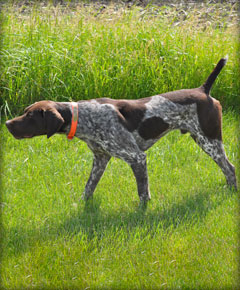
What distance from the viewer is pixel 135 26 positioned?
820cm

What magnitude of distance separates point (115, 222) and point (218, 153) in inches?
59.1

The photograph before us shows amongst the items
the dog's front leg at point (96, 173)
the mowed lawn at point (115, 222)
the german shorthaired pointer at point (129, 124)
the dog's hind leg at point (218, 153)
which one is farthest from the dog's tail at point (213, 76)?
the dog's front leg at point (96, 173)

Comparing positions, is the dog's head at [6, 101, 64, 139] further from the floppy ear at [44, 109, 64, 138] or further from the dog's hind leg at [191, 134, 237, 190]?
the dog's hind leg at [191, 134, 237, 190]

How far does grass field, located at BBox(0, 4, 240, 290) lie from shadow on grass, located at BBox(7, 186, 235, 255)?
1 cm

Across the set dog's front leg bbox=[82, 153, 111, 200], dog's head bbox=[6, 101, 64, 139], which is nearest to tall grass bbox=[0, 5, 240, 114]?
dog's front leg bbox=[82, 153, 111, 200]

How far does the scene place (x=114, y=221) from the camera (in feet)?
15.8

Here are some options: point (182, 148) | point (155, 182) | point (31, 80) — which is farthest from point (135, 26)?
point (155, 182)

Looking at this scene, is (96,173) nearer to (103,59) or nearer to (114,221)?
(114,221)

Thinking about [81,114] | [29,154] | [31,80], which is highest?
[81,114]

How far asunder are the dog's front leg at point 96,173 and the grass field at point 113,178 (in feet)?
0.34

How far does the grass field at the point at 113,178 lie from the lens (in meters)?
4.13

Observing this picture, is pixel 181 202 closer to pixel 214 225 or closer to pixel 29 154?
pixel 214 225

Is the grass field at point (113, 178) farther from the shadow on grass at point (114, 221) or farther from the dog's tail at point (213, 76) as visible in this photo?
the dog's tail at point (213, 76)

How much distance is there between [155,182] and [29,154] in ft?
5.63
